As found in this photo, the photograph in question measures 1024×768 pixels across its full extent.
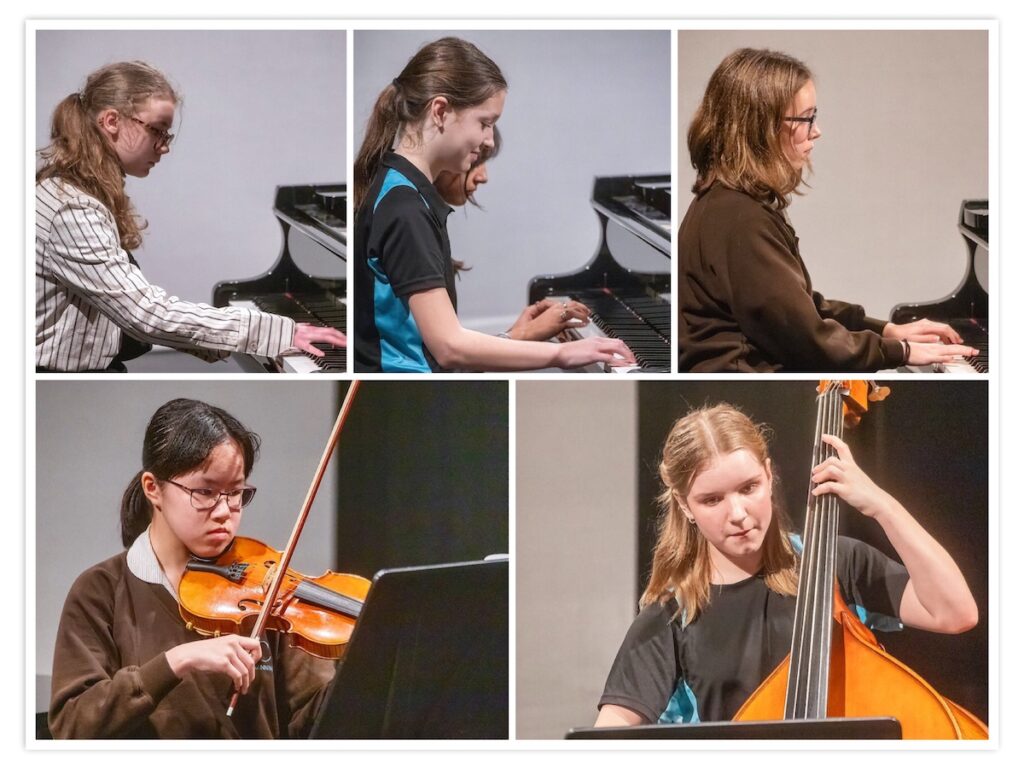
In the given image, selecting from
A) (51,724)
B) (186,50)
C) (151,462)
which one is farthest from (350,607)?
(186,50)

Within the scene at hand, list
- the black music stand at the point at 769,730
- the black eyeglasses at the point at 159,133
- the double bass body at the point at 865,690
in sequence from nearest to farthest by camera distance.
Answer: the black music stand at the point at 769,730 < the double bass body at the point at 865,690 < the black eyeglasses at the point at 159,133

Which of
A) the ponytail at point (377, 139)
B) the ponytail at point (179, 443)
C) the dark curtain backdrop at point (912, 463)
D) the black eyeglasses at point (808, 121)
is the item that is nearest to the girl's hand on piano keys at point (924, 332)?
the dark curtain backdrop at point (912, 463)

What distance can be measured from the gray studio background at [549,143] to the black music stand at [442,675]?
2.19ft

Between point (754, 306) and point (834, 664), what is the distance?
87 centimetres

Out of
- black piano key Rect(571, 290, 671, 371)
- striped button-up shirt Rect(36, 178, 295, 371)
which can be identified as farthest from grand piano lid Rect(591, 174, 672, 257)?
striped button-up shirt Rect(36, 178, 295, 371)

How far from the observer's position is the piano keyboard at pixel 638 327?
3438 mm

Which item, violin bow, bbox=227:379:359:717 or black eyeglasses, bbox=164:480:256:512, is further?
black eyeglasses, bbox=164:480:256:512

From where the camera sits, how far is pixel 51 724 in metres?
3.50

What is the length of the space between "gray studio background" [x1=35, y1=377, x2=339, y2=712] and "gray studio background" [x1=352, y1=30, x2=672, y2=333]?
50cm

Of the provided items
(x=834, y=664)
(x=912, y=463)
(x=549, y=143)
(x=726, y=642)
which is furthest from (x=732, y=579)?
(x=549, y=143)

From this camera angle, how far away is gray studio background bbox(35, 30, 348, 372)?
346cm

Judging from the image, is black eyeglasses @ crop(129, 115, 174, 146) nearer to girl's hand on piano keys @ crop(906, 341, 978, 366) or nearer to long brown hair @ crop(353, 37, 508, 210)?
long brown hair @ crop(353, 37, 508, 210)

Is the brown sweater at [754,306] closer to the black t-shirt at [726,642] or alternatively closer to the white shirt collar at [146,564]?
the black t-shirt at [726,642]

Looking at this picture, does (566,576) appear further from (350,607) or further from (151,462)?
(151,462)
